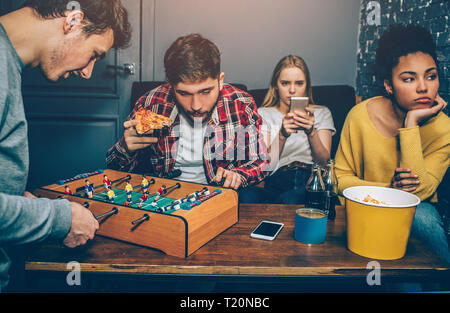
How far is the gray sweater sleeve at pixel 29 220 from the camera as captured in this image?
2.59ft

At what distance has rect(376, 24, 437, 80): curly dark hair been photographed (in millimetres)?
1591

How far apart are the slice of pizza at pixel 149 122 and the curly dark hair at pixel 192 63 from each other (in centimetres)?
21

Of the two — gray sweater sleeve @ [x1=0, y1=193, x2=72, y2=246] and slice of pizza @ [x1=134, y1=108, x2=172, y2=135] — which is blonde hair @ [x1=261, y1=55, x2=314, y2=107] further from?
gray sweater sleeve @ [x1=0, y1=193, x2=72, y2=246]

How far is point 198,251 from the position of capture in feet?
3.13

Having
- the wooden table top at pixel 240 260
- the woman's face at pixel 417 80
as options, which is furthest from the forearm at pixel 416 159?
the wooden table top at pixel 240 260

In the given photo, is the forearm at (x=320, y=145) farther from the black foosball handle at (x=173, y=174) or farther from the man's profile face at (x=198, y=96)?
the black foosball handle at (x=173, y=174)

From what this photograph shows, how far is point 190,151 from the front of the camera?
1868mm

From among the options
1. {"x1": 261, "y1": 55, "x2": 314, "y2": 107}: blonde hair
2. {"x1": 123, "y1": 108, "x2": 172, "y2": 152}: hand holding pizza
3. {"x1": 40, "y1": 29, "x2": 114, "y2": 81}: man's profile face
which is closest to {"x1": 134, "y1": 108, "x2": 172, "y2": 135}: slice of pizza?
{"x1": 123, "y1": 108, "x2": 172, "y2": 152}: hand holding pizza

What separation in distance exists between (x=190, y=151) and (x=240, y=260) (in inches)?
40.9

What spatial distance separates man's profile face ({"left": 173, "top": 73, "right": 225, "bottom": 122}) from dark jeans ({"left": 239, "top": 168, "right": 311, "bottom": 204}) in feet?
1.65

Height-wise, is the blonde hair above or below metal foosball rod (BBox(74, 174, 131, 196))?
above

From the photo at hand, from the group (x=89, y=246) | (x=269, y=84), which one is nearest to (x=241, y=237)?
(x=89, y=246)
